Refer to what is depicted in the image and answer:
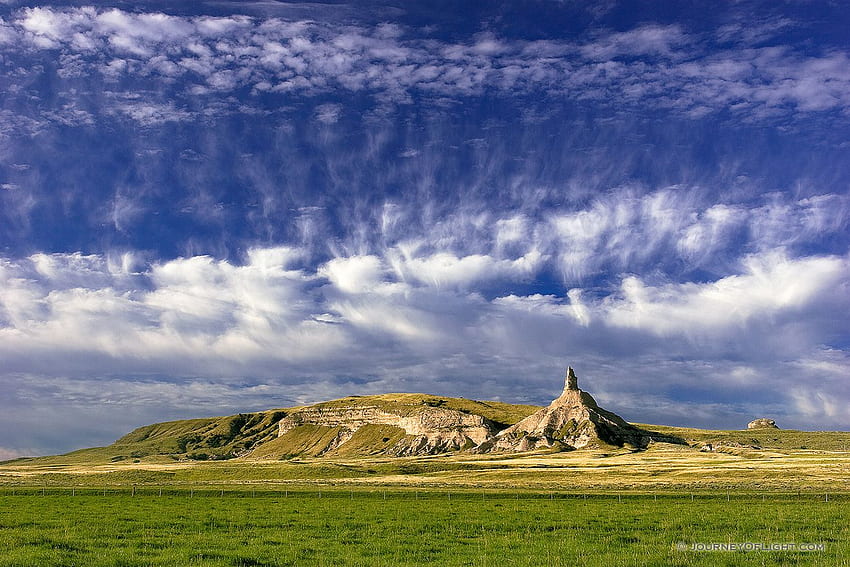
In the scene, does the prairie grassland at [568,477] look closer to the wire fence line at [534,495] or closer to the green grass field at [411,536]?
the wire fence line at [534,495]

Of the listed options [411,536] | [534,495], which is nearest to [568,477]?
[534,495]

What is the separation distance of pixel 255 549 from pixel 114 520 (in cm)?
1724

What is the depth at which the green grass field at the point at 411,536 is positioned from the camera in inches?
967

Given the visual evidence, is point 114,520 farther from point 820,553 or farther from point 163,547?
point 820,553

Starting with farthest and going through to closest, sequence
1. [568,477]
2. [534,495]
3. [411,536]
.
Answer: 1. [568,477]
2. [534,495]
3. [411,536]

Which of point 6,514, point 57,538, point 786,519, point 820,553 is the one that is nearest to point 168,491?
point 6,514

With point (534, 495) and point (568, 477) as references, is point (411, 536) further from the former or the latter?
point (568, 477)

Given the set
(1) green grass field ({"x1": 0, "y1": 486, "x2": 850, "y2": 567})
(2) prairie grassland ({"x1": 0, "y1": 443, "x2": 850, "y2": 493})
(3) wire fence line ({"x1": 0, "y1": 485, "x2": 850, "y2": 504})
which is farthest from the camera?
(2) prairie grassland ({"x1": 0, "y1": 443, "x2": 850, "y2": 493})

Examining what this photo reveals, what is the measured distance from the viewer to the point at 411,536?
3164 centimetres

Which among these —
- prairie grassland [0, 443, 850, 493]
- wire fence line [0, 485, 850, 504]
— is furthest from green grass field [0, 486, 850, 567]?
prairie grassland [0, 443, 850, 493]

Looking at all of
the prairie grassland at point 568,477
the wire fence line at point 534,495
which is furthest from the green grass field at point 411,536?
the prairie grassland at point 568,477

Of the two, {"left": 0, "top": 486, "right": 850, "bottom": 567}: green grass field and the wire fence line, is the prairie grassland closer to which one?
the wire fence line

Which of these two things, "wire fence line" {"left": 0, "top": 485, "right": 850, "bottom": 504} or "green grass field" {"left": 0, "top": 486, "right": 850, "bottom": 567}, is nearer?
"green grass field" {"left": 0, "top": 486, "right": 850, "bottom": 567}

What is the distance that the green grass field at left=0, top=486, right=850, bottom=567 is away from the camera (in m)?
24.6
